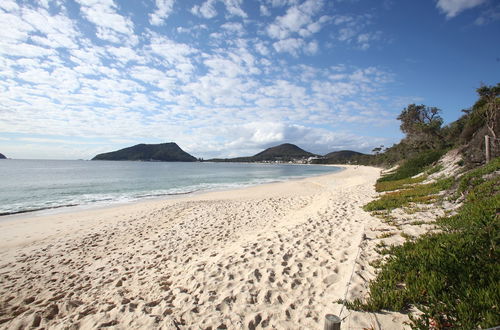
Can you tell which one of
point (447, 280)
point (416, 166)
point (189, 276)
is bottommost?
point (189, 276)

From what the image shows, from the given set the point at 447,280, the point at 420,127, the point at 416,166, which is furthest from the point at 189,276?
the point at 420,127

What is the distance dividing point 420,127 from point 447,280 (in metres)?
42.1

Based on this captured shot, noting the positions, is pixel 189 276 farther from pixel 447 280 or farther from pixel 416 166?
pixel 416 166

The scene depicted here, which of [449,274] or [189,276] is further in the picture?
[189,276]

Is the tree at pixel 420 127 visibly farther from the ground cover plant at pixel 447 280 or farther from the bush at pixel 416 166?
the ground cover plant at pixel 447 280

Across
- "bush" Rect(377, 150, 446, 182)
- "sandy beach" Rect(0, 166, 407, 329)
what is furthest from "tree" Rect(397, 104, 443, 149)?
"sandy beach" Rect(0, 166, 407, 329)

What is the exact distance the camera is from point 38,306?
5.34 m

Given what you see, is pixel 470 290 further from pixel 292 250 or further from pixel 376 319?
pixel 292 250

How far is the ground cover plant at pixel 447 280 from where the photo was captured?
3021 mm

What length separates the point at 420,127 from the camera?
36750mm

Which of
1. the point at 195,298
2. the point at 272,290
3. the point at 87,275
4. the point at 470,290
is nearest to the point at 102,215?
the point at 87,275

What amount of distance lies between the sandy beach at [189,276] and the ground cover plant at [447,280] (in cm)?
43

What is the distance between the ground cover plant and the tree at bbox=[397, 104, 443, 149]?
3914 cm

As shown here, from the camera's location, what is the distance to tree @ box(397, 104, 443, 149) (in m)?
36.9
